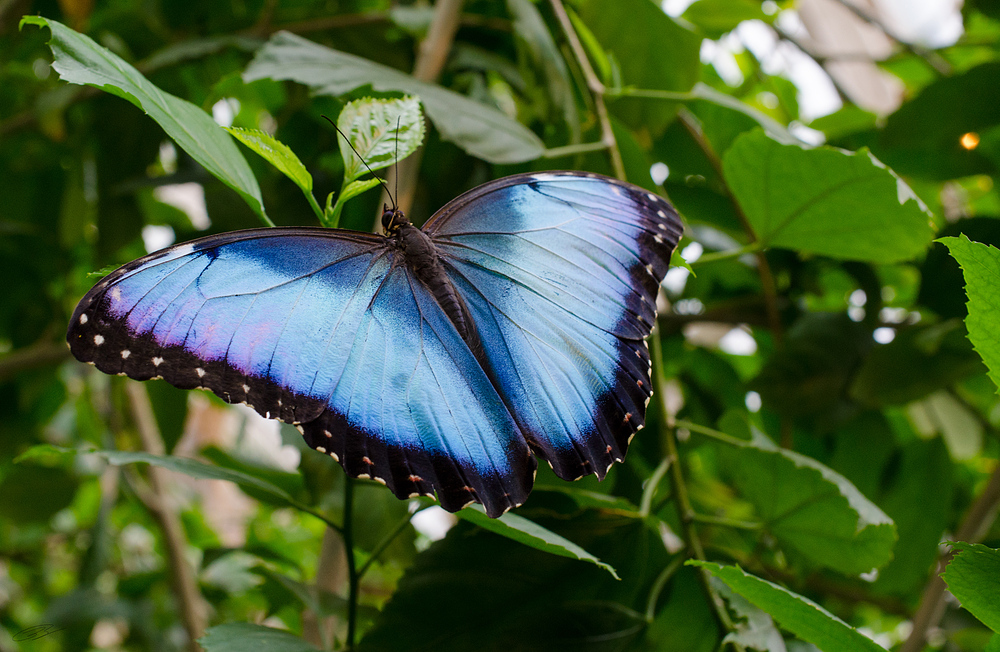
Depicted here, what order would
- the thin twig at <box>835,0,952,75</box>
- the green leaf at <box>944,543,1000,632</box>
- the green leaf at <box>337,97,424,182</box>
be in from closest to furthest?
1. the green leaf at <box>944,543,1000,632</box>
2. the green leaf at <box>337,97,424,182</box>
3. the thin twig at <box>835,0,952,75</box>

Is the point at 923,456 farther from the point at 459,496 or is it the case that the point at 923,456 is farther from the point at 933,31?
the point at 933,31

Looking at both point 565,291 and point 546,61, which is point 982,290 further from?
point 546,61

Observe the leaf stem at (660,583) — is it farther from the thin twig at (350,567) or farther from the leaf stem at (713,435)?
the thin twig at (350,567)

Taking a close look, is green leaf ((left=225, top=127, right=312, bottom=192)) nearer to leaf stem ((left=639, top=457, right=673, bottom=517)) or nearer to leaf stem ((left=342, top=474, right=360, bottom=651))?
leaf stem ((left=342, top=474, right=360, bottom=651))

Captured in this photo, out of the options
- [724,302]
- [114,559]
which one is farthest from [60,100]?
[114,559]

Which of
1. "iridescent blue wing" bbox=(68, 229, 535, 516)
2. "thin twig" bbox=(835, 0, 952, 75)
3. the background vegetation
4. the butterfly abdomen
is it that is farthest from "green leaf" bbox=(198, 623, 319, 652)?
"thin twig" bbox=(835, 0, 952, 75)

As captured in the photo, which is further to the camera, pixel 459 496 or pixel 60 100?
pixel 60 100

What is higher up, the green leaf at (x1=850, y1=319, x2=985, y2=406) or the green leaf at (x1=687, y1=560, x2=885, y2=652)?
the green leaf at (x1=850, y1=319, x2=985, y2=406)

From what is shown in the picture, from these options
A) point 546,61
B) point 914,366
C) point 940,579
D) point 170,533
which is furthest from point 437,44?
point 170,533
